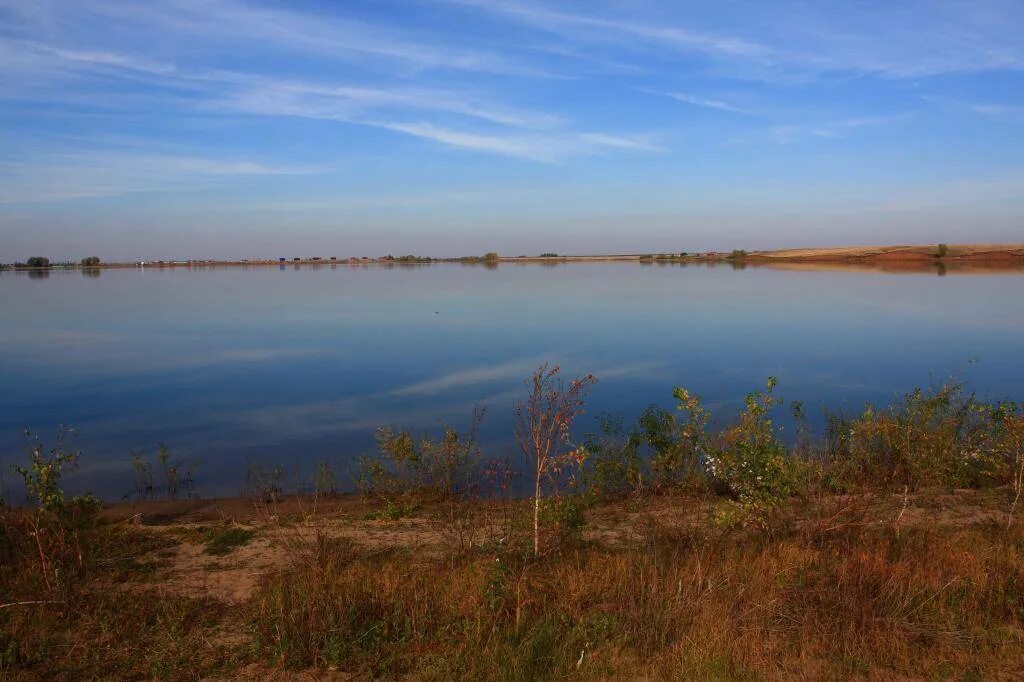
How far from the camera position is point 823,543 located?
19.0 ft

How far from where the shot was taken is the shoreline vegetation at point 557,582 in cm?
435

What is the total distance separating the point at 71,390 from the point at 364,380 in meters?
6.47

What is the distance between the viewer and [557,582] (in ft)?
16.9

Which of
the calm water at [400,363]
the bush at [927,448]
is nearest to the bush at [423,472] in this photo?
the calm water at [400,363]

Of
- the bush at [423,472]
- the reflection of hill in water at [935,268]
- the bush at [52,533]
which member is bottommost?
the bush at [423,472]

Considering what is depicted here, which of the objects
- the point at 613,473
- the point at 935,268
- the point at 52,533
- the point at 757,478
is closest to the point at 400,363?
the point at 613,473

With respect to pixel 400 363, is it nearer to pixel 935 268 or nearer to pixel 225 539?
pixel 225 539

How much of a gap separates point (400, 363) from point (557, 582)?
46.5 ft

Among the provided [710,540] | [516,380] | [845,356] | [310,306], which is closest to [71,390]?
[516,380]

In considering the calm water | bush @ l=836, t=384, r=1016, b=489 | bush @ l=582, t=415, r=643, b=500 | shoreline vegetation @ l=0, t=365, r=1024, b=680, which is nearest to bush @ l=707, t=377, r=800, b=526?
shoreline vegetation @ l=0, t=365, r=1024, b=680

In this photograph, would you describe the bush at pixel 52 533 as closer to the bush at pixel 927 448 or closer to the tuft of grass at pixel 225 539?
the tuft of grass at pixel 225 539

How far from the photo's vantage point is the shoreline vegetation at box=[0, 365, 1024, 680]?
4.35 m

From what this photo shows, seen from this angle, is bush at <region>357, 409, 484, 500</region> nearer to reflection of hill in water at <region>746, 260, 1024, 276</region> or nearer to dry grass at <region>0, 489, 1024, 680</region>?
dry grass at <region>0, 489, 1024, 680</region>

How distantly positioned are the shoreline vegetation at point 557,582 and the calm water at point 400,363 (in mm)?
3619
